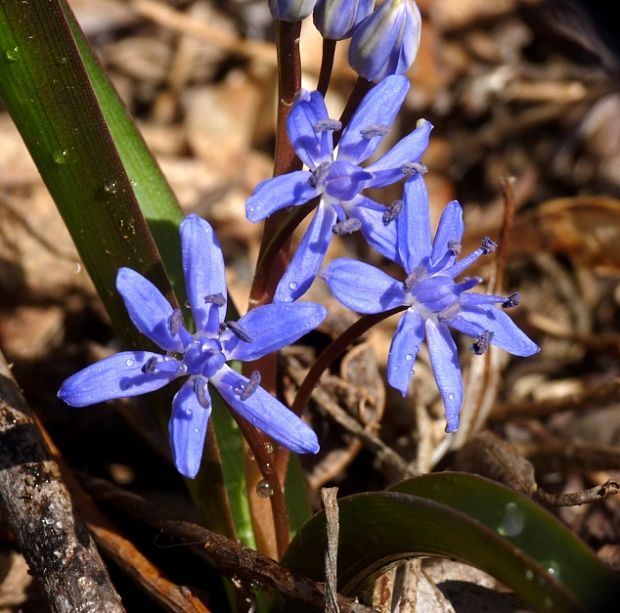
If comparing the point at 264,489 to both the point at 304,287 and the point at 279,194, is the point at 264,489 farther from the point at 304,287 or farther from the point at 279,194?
the point at 279,194

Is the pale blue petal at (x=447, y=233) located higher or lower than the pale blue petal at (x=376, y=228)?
lower

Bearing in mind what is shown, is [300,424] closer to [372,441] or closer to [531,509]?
[531,509]

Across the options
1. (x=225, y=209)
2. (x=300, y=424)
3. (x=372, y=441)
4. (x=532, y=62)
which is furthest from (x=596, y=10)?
(x=300, y=424)

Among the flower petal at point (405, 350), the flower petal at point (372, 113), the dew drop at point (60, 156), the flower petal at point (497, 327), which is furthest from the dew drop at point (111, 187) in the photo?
the flower petal at point (497, 327)

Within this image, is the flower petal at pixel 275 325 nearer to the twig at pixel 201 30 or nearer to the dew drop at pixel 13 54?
the dew drop at pixel 13 54

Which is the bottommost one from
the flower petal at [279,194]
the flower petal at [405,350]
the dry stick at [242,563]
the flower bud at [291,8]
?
the dry stick at [242,563]

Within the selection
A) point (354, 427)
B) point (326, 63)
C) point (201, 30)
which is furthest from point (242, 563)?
point (201, 30)

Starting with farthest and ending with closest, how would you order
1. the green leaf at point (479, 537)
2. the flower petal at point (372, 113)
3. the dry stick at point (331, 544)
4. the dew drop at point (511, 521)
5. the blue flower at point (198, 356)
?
the flower petal at point (372, 113) < the dry stick at point (331, 544) < the blue flower at point (198, 356) < the dew drop at point (511, 521) < the green leaf at point (479, 537)
